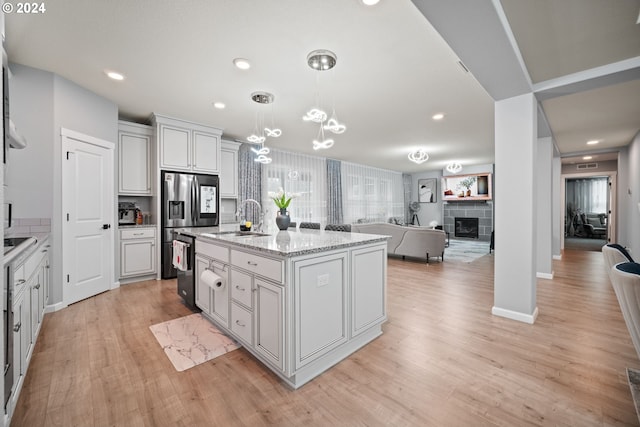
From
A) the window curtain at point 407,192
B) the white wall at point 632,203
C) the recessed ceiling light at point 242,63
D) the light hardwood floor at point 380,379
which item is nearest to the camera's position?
the light hardwood floor at point 380,379

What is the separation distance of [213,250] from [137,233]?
2309 mm

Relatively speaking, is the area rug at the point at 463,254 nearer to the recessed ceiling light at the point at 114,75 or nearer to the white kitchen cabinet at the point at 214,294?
the white kitchen cabinet at the point at 214,294

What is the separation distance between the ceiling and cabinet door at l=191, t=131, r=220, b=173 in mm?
322

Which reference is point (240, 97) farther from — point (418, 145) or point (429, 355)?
point (418, 145)

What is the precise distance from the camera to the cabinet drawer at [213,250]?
239cm

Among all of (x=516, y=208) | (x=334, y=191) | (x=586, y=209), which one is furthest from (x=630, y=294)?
(x=586, y=209)

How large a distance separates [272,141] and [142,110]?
2.38 m

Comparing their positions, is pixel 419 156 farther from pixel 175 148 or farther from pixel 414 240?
pixel 175 148

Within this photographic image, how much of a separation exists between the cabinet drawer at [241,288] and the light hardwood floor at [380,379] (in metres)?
0.45

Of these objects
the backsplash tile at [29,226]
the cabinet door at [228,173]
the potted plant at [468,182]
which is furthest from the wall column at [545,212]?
the backsplash tile at [29,226]

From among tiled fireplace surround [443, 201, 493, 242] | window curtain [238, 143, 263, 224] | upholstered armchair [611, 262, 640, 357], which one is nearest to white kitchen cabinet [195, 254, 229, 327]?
upholstered armchair [611, 262, 640, 357]

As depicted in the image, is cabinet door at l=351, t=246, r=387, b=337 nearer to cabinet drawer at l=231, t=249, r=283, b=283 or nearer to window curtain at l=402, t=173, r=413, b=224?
cabinet drawer at l=231, t=249, r=283, b=283

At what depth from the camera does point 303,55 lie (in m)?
2.59

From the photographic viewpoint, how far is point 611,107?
3.72m
